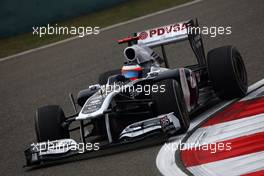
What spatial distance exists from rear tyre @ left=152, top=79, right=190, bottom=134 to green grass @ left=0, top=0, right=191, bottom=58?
9.79m

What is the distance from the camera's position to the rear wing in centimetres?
1003

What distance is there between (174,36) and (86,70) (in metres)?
4.37

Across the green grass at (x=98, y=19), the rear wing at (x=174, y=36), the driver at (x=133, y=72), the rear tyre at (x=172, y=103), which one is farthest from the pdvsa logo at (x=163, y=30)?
the green grass at (x=98, y=19)

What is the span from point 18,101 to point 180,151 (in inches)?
243

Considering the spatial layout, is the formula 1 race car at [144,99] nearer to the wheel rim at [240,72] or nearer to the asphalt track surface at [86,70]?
the wheel rim at [240,72]

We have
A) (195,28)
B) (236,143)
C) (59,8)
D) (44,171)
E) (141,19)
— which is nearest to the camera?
(236,143)

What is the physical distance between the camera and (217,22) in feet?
50.9

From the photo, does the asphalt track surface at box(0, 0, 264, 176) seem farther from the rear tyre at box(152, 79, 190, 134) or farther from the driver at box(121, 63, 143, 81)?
the driver at box(121, 63, 143, 81)

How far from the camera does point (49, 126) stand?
27.9 feet

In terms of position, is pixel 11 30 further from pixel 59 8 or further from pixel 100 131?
pixel 100 131

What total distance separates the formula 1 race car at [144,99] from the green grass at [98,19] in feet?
25.9

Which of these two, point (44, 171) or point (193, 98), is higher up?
point (193, 98)

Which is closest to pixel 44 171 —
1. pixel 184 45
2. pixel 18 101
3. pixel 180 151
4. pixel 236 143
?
pixel 180 151

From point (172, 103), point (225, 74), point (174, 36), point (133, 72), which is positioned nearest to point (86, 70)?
point (174, 36)
